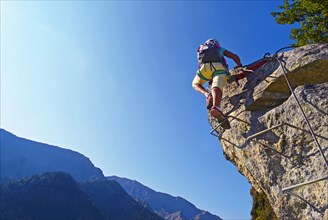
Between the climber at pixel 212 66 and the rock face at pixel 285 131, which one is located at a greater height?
the climber at pixel 212 66

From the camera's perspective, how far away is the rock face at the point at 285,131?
5.84 m

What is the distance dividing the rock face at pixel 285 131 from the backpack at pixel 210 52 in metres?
1.10

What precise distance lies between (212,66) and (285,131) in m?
2.58

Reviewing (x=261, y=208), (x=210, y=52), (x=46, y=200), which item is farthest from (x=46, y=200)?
(x=210, y=52)

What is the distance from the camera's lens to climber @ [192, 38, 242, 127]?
7.69m

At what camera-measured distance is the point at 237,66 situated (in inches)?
348

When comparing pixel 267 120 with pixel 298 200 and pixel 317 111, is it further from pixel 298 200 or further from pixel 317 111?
pixel 298 200

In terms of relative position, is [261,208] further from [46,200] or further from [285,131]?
[46,200]

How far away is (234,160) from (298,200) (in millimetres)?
2848

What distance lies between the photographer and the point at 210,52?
8250 mm

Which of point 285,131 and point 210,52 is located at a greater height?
point 210,52

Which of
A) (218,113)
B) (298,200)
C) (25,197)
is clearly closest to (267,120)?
(218,113)

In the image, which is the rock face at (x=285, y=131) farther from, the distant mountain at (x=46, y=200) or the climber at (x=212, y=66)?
the distant mountain at (x=46, y=200)

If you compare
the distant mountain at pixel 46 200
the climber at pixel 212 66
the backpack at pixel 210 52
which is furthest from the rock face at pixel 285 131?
the distant mountain at pixel 46 200
